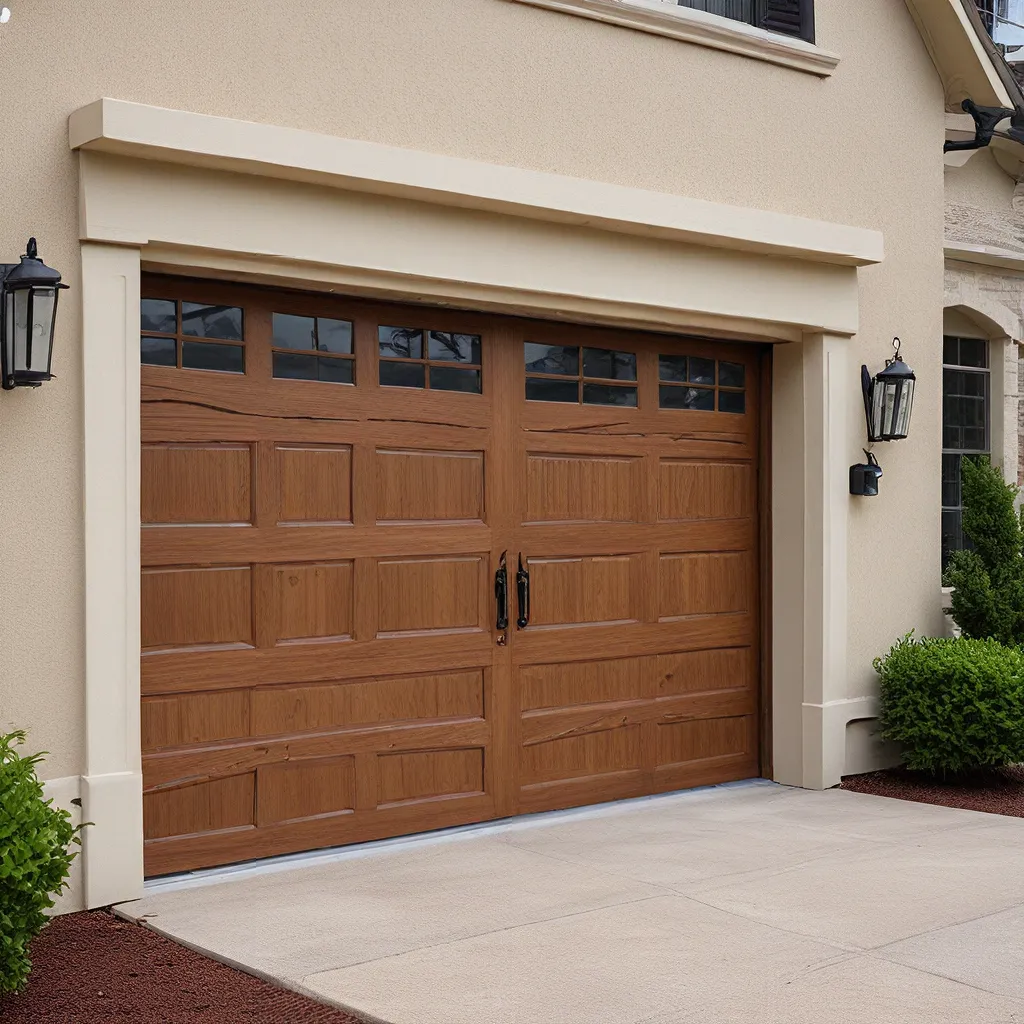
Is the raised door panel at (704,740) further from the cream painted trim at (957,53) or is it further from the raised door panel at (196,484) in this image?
the cream painted trim at (957,53)

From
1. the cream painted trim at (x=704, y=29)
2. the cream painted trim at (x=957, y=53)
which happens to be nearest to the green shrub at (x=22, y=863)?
the cream painted trim at (x=704, y=29)

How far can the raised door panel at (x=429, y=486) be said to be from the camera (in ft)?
21.0

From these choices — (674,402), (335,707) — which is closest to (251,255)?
(335,707)

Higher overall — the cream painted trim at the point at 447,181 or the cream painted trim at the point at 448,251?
the cream painted trim at the point at 447,181

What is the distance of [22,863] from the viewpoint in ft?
13.6

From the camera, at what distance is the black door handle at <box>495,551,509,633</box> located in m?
6.80

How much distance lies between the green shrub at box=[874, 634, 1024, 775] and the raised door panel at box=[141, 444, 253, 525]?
4.05 meters

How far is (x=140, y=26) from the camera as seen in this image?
5430 millimetres

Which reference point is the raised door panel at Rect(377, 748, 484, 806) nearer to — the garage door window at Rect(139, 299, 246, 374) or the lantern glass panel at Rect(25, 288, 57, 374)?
the garage door window at Rect(139, 299, 246, 374)

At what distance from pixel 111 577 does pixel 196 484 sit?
0.65 m

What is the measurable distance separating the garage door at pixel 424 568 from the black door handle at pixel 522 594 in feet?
0.05

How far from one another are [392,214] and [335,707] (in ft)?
7.41

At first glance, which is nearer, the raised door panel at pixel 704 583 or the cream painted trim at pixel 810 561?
the raised door panel at pixel 704 583

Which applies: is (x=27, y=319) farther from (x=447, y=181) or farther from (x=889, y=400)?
(x=889, y=400)
